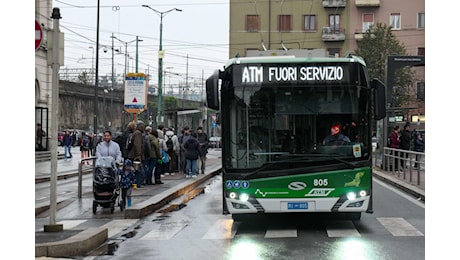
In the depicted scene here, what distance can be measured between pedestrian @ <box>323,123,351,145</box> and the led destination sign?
828 millimetres

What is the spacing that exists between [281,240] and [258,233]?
87cm

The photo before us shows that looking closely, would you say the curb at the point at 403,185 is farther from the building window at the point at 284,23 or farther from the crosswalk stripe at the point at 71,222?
the building window at the point at 284,23

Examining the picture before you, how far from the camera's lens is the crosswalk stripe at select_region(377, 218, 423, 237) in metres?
9.73

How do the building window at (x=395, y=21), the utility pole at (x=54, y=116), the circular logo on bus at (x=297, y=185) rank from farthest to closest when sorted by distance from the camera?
1. the building window at (x=395, y=21)
2. the circular logo on bus at (x=297, y=185)
3. the utility pole at (x=54, y=116)

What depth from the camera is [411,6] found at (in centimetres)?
5884

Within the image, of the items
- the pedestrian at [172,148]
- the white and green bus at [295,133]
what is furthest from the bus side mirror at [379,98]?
the pedestrian at [172,148]

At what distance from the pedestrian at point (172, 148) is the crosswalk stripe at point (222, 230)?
9906 millimetres

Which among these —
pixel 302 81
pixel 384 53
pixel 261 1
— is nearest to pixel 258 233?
pixel 302 81

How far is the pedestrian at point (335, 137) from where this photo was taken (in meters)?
9.74

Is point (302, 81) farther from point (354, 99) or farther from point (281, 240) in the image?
point (281, 240)

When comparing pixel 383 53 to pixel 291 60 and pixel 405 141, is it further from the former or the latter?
pixel 291 60

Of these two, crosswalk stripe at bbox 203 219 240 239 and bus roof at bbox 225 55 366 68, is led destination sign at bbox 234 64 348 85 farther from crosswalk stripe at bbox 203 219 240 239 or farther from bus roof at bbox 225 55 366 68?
crosswalk stripe at bbox 203 219 240 239

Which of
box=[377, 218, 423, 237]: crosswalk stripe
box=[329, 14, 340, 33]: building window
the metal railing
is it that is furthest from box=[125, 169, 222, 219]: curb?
box=[329, 14, 340, 33]: building window
